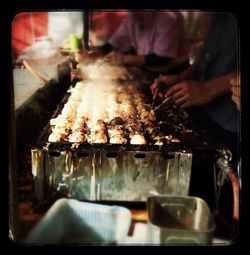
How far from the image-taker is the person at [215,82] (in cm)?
148

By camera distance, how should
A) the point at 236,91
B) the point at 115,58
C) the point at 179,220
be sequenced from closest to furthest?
1. the point at 236,91
2. the point at 179,220
3. the point at 115,58

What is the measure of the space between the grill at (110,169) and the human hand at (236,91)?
23 centimetres

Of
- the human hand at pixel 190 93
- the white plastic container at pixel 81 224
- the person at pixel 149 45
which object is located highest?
the person at pixel 149 45

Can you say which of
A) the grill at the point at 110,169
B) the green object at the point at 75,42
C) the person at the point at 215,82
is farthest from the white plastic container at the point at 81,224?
the green object at the point at 75,42

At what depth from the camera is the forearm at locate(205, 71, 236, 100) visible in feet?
5.01

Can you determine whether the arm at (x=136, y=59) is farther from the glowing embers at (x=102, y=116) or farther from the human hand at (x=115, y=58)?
the glowing embers at (x=102, y=116)

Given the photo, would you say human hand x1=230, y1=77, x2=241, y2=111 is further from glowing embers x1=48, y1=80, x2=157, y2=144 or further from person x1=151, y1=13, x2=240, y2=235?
glowing embers x1=48, y1=80, x2=157, y2=144

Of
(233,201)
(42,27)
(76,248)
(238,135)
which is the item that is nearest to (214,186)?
(233,201)

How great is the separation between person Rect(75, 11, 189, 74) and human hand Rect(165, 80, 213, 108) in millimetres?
85

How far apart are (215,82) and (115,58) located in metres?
0.50

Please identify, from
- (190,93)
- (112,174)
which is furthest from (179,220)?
(190,93)

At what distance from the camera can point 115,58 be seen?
1.71 m

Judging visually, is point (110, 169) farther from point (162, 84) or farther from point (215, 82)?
point (215, 82)

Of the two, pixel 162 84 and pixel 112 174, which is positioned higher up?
pixel 162 84
